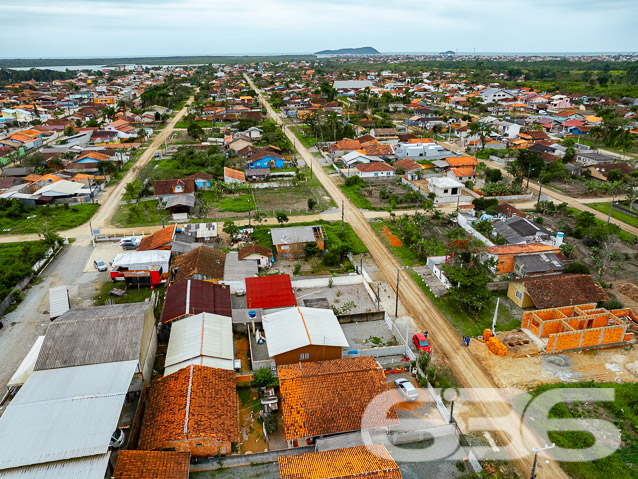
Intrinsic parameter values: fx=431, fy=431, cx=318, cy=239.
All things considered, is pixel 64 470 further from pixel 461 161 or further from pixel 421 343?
pixel 461 161

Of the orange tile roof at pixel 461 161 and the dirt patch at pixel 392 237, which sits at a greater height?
the orange tile roof at pixel 461 161

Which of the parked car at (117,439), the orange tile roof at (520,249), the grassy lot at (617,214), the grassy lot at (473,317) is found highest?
the orange tile roof at (520,249)

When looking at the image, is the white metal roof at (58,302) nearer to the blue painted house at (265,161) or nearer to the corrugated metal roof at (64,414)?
the corrugated metal roof at (64,414)

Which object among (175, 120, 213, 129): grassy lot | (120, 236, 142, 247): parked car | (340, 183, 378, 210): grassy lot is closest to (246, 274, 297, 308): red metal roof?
(120, 236, 142, 247): parked car

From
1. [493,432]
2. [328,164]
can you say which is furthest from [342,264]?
[328,164]

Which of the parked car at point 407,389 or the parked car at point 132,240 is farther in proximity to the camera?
the parked car at point 132,240

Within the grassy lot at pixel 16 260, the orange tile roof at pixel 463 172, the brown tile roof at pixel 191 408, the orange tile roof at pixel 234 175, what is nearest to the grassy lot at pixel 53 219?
the grassy lot at pixel 16 260

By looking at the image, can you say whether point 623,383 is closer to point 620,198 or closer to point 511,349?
point 511,349

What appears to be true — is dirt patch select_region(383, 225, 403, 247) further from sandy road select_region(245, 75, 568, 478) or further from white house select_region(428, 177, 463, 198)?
white house select_region(428, 177, 463, 198)
